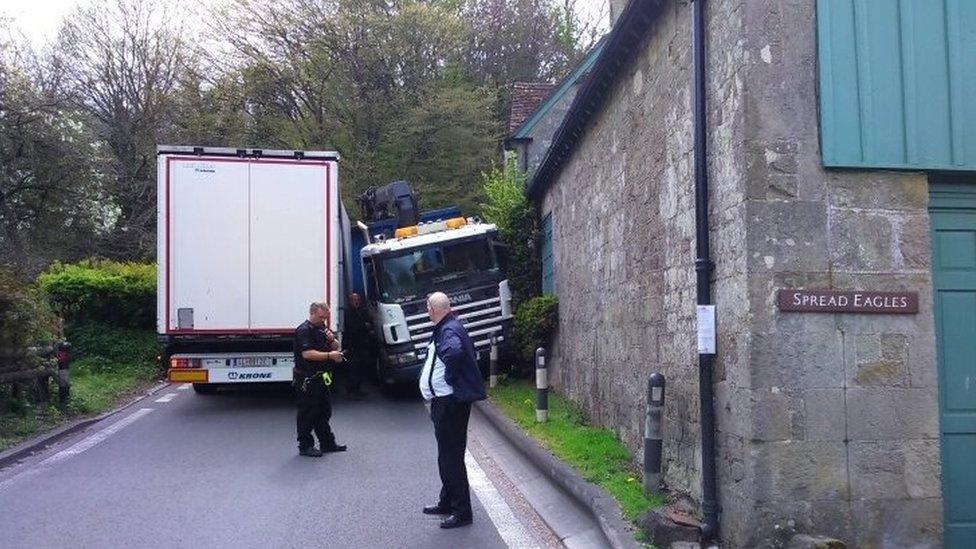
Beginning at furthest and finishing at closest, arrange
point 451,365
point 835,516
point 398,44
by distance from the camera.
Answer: point 398,44 → point 451,365 → point 835,516

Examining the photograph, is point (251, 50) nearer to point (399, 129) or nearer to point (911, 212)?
point (399, 129)

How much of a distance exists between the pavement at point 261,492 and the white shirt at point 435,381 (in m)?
1.05

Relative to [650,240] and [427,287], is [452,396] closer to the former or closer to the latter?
[650,240]

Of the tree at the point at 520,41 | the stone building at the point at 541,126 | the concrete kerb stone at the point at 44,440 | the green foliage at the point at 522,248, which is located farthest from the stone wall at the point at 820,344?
the tree at the point at 520,41

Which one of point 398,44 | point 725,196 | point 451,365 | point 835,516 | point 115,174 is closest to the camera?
point 835,516

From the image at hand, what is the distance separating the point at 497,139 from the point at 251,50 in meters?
9.42

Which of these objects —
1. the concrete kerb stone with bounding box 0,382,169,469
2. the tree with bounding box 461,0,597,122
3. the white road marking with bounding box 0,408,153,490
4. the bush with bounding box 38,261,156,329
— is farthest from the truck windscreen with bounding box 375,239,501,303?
the tree with bounding box 461,0,597,122

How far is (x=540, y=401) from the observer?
37.8 ft

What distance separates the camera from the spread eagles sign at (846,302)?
5.65 metres

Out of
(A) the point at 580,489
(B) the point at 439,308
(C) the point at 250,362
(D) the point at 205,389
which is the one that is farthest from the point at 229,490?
(D) the point at 205,389

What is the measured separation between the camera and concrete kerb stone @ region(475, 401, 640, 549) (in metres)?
6.12

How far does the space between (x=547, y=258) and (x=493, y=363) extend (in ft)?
7.66

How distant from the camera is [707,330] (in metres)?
6.17

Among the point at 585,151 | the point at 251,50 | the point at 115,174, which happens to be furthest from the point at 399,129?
the point at 585,151
